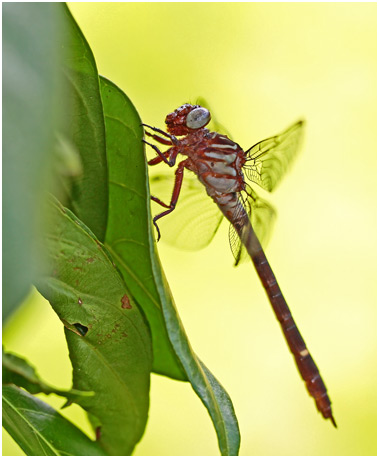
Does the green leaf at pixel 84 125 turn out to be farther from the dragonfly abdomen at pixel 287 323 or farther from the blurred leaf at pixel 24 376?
the dragonfly abdomen at pixel 287 323

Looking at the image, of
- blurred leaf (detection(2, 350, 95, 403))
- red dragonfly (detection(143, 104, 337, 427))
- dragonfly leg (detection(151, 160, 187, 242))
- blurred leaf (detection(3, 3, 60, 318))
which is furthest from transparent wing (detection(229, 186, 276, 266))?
blurred leaf (detection(3, 3, 60, 318))

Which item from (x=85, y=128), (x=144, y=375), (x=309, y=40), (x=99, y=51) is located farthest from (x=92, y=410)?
(x=309, y=40)

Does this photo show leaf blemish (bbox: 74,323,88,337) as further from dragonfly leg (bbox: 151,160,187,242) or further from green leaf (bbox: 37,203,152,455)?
dragonfly leg (bbox: 151,160,187,242)

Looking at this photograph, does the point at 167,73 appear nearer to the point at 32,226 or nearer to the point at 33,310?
the point at 33,310

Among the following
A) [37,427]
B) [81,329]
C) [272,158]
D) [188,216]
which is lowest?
[37,427]

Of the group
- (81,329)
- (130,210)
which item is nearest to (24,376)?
(81,329)

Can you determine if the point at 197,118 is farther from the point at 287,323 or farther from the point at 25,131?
the point at 25,131
